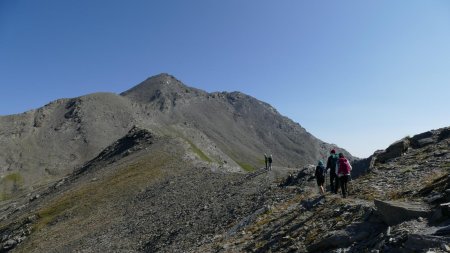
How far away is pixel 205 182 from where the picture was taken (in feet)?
170

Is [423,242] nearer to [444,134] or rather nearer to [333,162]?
[333,162]

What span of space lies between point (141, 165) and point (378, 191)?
194 ft

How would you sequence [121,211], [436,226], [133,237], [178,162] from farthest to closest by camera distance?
[178,162]
[121,211]
[133,237]
[436,226]

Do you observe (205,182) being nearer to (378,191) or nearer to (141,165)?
(141,165)

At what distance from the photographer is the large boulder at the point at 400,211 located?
1408 cm

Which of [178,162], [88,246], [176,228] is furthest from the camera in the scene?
[178,162]

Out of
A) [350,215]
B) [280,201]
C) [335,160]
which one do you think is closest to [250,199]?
[280,201]

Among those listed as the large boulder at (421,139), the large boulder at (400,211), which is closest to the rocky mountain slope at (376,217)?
the large boulder at (400,211)

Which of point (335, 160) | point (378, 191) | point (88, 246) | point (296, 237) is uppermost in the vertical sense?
point (335, 160)

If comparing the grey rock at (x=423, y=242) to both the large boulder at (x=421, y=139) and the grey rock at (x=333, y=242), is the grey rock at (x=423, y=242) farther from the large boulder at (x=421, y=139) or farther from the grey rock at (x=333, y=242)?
the large boulder at (x=421, y=139)

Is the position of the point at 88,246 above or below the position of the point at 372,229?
below

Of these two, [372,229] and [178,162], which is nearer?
[372,229]

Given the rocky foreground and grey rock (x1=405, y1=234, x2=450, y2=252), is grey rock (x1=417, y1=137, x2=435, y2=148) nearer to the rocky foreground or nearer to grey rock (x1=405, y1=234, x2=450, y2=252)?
the rocky foreground

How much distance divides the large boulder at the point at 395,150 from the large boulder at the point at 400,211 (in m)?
16.9
